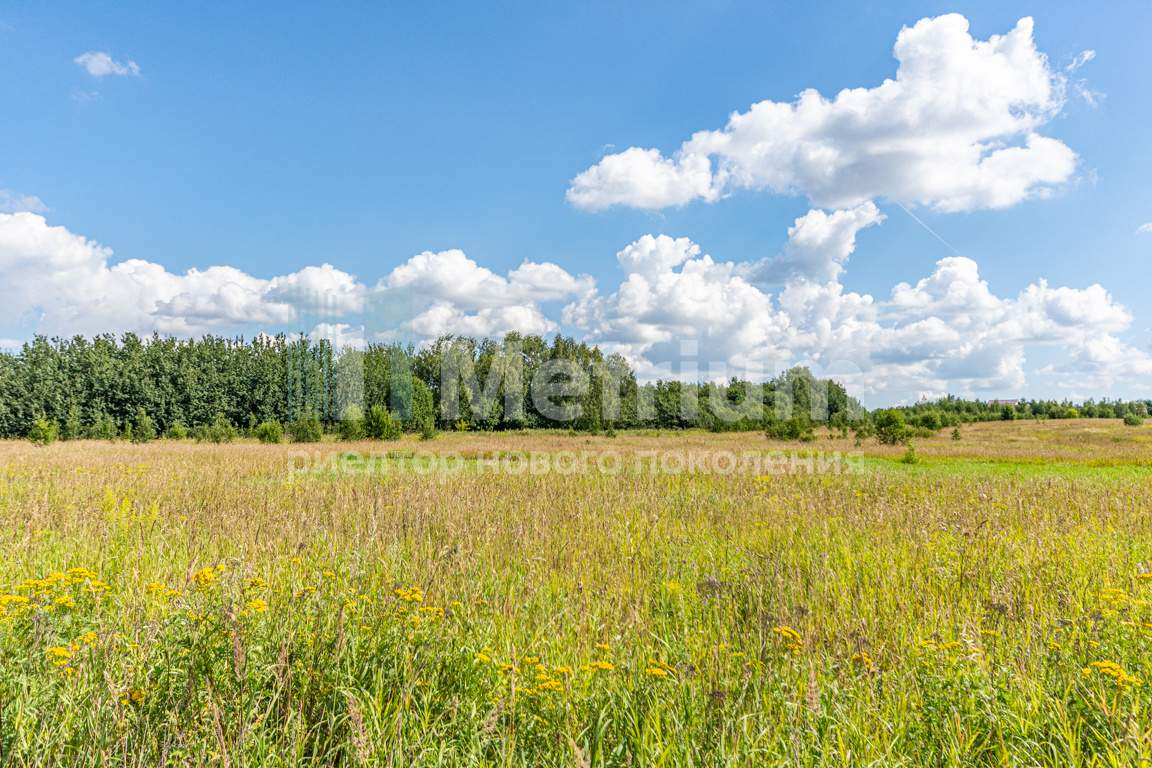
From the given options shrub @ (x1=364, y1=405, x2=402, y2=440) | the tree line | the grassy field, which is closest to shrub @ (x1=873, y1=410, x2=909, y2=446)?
the tree line

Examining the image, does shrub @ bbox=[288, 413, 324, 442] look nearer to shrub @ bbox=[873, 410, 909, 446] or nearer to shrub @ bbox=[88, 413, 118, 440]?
shrub @ bbox=[88, 413, 118, 440]

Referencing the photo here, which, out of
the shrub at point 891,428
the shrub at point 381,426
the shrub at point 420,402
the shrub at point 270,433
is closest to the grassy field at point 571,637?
the shrub at point 891,428

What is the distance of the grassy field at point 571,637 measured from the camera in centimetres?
223

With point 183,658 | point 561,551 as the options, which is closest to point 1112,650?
point 561,551

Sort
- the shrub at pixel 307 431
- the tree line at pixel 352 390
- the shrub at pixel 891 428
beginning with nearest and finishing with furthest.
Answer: the shrub at pixel 891 428 → the shrub at pixel 307 431 → the tree line at pixel 352 390

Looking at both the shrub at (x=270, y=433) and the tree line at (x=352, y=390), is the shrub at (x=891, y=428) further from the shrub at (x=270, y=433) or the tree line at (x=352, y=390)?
the shrub at (x=270, y=433)

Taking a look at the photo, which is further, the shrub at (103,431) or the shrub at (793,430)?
the shrub at (103,431)

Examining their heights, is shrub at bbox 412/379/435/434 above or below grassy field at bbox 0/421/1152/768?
above

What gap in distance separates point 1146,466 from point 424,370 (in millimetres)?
53987

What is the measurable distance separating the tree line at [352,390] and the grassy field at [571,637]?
36.0 meters

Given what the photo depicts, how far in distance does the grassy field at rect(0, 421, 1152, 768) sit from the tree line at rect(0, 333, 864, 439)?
3602 cm

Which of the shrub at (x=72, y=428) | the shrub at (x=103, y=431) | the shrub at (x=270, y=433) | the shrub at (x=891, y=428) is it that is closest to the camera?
the shrub at (x=891, y=428)

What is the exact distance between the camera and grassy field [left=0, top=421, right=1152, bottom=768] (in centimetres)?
223

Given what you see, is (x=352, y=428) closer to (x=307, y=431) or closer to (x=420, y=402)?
(x=307, y=431)
